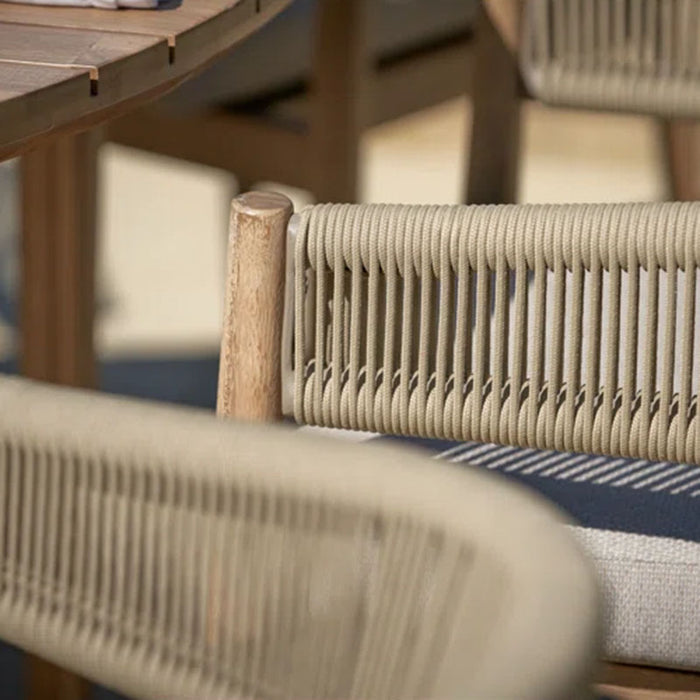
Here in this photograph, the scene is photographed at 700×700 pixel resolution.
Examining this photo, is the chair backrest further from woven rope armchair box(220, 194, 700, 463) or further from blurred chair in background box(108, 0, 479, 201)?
blurred chair in background box(108, 0, 479, 201)

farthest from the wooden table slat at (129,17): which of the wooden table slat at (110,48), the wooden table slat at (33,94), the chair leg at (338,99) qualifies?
the chair leg at (338,99)

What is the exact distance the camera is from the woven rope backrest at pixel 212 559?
0.59 m

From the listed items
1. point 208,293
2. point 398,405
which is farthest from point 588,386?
point 208,293

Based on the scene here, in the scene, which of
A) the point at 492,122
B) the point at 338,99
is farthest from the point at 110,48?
the point at 338,99

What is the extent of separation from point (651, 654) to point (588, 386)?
18 cm

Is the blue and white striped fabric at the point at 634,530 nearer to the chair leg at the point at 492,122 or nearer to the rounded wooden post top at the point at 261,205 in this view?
the rounded wooden post top at the point at 261,205

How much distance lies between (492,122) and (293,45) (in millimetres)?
801

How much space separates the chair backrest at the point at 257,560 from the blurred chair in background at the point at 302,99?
1428 millimetres

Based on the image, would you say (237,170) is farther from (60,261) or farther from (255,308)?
(255,308)

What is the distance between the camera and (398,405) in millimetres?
938

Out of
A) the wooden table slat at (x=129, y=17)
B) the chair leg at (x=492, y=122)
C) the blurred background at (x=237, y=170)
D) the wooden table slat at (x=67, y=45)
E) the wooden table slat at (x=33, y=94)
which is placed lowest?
the blurred background at (x=237, y=170)

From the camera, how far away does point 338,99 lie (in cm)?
209

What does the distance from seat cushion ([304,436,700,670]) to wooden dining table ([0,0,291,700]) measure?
0.31m

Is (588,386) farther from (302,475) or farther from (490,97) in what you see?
(490,97)
